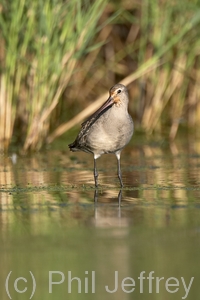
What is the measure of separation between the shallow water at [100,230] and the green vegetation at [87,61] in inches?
41.7

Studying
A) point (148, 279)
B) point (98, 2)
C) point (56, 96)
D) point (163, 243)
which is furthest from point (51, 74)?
point (148, 279)

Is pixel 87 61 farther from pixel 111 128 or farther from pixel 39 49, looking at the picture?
pixel 111 128

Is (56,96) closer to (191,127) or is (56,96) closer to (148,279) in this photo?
(191,127)

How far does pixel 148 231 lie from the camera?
510 centimetres

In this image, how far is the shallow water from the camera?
159 inches

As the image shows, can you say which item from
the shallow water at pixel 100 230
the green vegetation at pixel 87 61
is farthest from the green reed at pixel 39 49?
the shallow water at pixel 100 230

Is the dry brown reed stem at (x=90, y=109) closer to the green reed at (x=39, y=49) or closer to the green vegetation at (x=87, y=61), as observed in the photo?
the green vegetation at (x=87, y=61)

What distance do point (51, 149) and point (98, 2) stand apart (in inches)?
81.6

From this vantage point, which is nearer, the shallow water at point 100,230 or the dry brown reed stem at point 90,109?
the shallow water at point 100,230

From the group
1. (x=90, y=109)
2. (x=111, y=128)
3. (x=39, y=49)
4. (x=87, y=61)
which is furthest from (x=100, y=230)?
(x=87, y=61)

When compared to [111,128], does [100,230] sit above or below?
below

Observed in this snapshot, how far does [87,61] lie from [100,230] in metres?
7.59

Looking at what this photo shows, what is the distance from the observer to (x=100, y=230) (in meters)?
5.16

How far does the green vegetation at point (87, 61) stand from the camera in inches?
338
